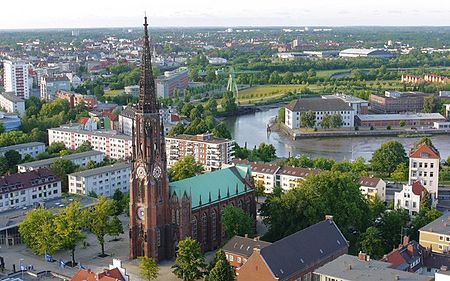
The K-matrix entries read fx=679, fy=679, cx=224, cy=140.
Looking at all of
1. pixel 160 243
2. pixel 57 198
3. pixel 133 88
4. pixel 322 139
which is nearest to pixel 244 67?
pixel 133 88

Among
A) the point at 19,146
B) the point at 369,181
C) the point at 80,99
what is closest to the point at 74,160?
the point at 19,146

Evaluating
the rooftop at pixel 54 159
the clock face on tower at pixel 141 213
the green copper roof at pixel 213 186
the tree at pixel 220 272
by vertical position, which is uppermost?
the green copper roof at pixel 213 186

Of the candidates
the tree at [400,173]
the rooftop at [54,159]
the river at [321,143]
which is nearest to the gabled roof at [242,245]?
the tree at [400,173]

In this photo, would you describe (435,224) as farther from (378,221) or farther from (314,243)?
(314,243)

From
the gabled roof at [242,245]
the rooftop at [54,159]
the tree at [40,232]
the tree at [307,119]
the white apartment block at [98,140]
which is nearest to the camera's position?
the gabled roof at [242,245]

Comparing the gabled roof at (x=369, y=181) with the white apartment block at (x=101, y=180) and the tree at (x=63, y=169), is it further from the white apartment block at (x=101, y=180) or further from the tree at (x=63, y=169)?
the tree at (x=63, y=169)
